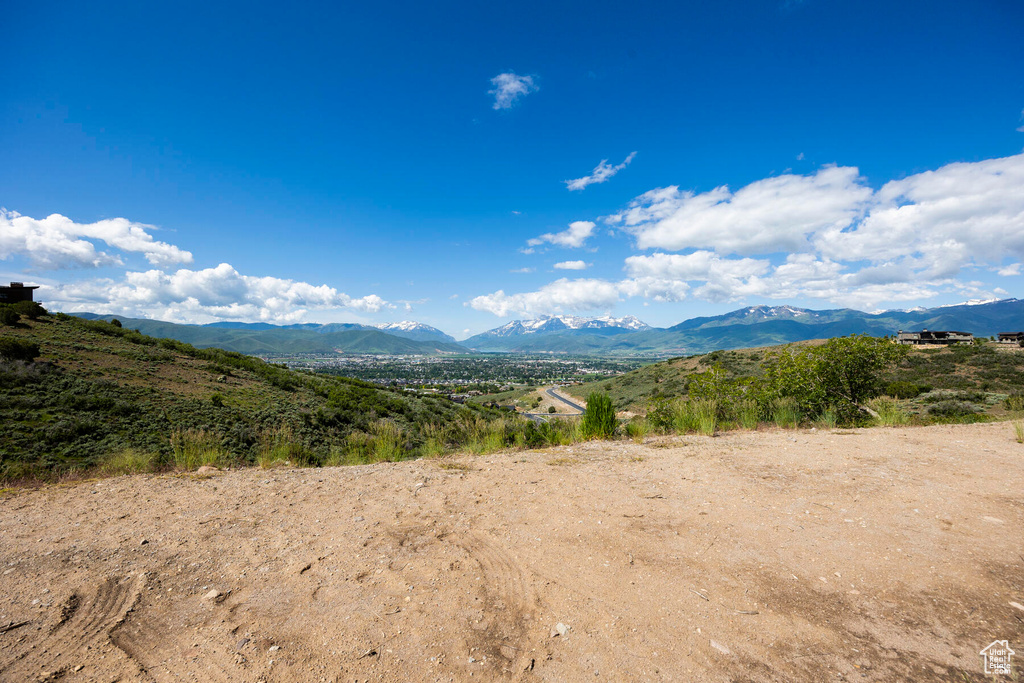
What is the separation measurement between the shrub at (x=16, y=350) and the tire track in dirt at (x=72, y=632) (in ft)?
68.2

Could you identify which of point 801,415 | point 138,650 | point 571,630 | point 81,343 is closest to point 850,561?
point 571,630

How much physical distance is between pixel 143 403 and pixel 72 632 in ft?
56.3

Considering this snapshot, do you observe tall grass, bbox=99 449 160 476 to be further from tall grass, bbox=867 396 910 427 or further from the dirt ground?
tall grass, bbox=867 396 910 427

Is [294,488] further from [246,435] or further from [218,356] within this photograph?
[218,356]

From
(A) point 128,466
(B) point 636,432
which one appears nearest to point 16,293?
(A) point 128,466

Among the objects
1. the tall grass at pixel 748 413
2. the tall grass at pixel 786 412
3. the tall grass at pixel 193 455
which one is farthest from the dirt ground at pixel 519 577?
the tall grass at pixel 786 412

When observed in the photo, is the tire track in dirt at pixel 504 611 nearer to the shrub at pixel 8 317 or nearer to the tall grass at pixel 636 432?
the tall grass at pixel 636 432

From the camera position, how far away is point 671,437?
10.2 meters

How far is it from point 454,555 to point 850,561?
14.1 feet

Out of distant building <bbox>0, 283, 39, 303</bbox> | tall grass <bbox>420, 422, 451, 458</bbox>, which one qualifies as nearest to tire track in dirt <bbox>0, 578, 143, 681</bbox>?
tall grass <bbox>420, 422, 451, 458</bbox>

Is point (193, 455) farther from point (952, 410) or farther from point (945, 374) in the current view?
→ point (945, 374)

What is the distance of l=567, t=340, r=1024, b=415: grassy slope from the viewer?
2722 cm

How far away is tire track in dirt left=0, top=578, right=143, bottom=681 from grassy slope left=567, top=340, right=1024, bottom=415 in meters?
19.9

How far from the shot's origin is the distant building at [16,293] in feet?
93.4
